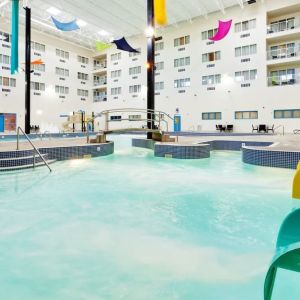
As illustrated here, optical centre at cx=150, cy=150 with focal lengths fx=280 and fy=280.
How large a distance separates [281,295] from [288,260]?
1038 millimetres

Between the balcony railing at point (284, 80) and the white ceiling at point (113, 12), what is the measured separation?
17.7 ft

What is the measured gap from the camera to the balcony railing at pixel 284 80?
17266 millimetres

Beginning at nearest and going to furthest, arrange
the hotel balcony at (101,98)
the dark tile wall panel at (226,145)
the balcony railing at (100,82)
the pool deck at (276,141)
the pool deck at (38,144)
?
the pool deck at (276,141), the pool deck at (38,144), the dark tile wall panel at (226,145), the hotel balcony at (101,98), the balcony railing at (100,82)

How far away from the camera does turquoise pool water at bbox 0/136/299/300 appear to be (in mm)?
1842

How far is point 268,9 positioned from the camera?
59.1 ft

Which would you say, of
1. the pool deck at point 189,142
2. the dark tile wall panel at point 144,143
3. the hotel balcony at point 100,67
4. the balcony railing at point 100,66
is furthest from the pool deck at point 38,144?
the balcony railing at point 100,66

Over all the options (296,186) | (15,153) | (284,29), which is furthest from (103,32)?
(296,186)

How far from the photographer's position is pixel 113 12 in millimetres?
19375

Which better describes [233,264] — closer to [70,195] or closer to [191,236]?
[191,236]

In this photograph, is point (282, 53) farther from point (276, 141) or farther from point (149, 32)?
point (149, 32)

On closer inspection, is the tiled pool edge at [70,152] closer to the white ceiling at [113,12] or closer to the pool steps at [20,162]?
the pool steps at [20,162]

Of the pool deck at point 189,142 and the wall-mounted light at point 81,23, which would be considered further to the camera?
the wall-mounted light at point 81,23

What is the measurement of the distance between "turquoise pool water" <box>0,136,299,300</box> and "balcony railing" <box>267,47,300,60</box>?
1538 cm

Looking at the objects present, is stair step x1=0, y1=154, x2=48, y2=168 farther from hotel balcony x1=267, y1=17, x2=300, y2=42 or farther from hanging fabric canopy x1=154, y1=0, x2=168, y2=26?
hotel balcony x1=267, y1=17, x2=300, y2=42
